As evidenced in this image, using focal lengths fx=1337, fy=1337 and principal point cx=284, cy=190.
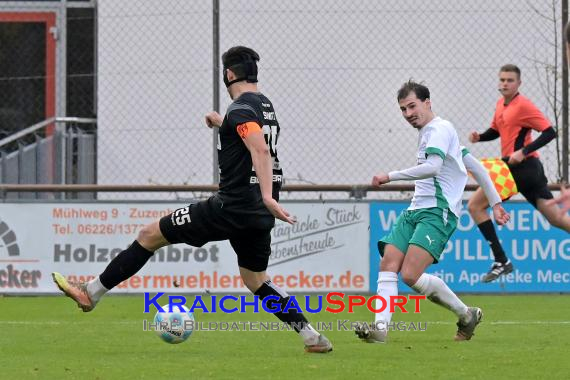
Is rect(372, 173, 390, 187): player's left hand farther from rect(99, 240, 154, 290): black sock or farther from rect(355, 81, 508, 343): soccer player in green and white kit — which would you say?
rect(99, 240, 154, 290): black sock

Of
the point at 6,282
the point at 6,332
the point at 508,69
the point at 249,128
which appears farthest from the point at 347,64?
the point at 249,128

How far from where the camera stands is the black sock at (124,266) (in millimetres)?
8219

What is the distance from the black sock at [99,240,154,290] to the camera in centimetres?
822

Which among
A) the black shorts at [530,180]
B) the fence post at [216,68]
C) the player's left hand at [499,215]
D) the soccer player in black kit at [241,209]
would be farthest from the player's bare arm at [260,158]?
the fence post at [216,68]

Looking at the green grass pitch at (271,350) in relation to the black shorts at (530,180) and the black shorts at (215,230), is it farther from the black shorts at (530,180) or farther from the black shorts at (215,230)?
the black shorts at (530,180)

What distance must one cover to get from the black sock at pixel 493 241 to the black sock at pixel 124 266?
474 cm

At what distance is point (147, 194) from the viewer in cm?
1493

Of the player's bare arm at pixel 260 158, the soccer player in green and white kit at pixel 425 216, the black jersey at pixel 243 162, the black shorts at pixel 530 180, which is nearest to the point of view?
the player's bare arm at pixel 260 158

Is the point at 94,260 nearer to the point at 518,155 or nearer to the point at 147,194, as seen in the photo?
the point at 147,194

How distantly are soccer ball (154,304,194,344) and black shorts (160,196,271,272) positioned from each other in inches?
21.3

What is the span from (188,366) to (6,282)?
649 centimetres

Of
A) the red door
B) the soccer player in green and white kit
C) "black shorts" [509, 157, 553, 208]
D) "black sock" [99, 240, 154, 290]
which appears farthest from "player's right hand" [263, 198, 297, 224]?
the red door

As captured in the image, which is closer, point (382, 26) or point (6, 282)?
point (6, 282)

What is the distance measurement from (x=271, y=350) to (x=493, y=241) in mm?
4189
